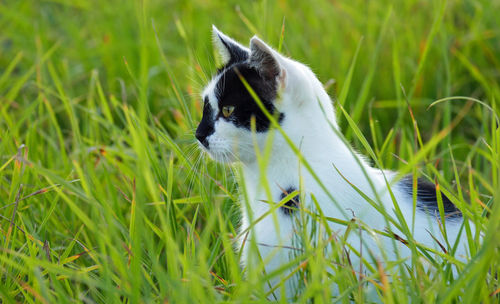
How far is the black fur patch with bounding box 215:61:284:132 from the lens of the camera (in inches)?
60.6

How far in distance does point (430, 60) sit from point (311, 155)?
1609mm

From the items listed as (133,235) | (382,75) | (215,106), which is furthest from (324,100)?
(382,75)

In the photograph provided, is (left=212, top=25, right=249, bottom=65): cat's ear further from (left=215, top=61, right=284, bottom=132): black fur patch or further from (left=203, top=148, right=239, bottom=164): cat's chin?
(left=203, top=148, right=239, bottom=164): cat's chin

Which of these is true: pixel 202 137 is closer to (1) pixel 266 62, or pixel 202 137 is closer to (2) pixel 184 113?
(1) pixel 266 62

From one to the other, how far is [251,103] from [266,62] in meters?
0.15

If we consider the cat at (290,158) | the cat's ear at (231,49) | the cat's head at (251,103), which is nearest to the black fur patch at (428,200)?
the cat at (290,158)

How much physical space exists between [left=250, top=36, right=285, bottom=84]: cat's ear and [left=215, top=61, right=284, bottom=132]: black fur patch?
0.9 inches

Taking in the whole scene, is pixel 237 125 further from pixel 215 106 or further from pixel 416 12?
pixel 416 12

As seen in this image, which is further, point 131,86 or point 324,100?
point 131,86

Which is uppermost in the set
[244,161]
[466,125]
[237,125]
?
[237,125]

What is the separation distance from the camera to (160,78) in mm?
3055

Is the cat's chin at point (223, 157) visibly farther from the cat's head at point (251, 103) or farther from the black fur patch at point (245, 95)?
the black fur patch at point (245, 95)

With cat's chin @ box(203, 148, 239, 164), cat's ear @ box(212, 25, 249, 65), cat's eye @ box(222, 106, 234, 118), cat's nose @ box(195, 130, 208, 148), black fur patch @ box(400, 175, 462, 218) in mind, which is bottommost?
black fur patch @ box(400, 175, 462, 218)

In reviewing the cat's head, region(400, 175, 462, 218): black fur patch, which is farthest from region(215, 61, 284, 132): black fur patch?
region(400, 175, 462, 218): black fur patch
